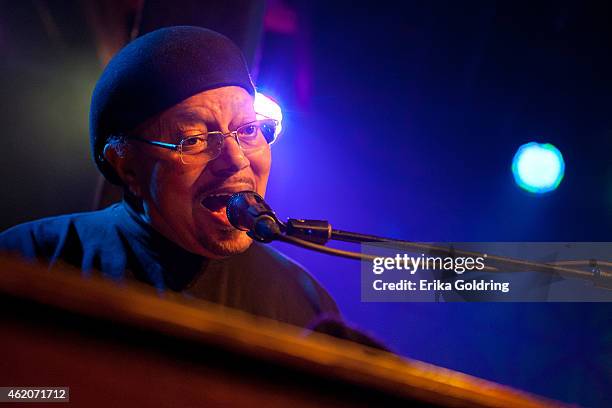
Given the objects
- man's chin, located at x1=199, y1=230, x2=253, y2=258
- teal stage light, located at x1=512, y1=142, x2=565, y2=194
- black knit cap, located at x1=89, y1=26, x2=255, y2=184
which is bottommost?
man's chin, located at x1=199, y1=230, x2=253, y2=258

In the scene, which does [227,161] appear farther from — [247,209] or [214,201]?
[247,209]

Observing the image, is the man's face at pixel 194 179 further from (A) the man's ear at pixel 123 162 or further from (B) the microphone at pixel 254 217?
(B) the microphone at pixel 254 217

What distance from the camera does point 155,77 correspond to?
174cm

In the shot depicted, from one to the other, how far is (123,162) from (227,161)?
16.6 inches

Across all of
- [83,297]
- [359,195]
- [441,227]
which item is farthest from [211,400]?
[441,227]

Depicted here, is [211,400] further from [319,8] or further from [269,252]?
[319,8]

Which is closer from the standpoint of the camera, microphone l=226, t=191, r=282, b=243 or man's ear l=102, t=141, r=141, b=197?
microphone l=226, t=191, r=282, b=243

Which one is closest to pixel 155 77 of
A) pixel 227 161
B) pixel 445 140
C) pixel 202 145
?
pixel 202 145

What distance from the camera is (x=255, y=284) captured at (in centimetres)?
191

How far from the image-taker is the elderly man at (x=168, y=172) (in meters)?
1.74

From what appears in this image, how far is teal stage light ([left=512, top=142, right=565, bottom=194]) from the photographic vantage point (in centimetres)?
333

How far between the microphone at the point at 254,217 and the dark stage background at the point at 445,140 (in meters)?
1.18

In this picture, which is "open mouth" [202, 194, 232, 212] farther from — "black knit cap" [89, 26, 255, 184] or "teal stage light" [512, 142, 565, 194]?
"teal stage light" [512, 142, 565, 194]

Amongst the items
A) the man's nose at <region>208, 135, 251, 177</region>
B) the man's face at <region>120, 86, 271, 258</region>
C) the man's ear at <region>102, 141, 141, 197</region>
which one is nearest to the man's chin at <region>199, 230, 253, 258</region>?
the man's face at <region>120, 86, 271, 258</region>
